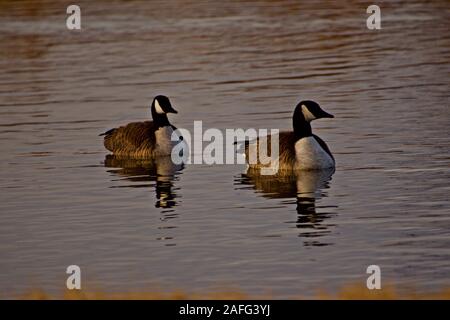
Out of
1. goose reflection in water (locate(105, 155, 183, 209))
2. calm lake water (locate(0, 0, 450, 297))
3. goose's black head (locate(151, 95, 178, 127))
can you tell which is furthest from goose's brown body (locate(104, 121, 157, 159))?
goose's black head (locate(151, 95, 178, 127))

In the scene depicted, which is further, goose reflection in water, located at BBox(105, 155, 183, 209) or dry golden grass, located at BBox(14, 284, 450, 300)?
goose reflection in water, located at BBox(105, 155, 183, 209)

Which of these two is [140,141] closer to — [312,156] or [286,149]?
[286,149]

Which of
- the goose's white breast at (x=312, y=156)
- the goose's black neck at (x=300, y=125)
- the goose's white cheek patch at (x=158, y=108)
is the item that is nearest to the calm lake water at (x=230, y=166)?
the goose's white breast at (x=312, y=156)

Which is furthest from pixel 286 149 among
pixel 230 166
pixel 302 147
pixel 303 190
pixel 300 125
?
pixel 303 190

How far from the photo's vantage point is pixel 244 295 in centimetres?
1091

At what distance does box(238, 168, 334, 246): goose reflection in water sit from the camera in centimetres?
1459

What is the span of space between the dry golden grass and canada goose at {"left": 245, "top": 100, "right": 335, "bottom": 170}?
7308mm

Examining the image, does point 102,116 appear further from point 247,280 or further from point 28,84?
point 247,280

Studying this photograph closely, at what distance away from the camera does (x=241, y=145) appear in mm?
20016

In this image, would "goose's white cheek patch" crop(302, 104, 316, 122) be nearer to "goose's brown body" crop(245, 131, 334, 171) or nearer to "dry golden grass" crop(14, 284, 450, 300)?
"goose's brown body" crop(245, 131, 334, 171)

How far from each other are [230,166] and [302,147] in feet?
4.69

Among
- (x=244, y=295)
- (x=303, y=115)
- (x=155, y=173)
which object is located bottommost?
(x=244, y=295)

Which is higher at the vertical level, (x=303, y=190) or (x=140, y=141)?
(x=140, y=141)

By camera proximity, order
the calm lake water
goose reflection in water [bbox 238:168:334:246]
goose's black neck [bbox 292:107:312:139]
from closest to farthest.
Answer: the calm lake water < goose reflection in water [bbox 238:168:334:246] < goose's black neck [bbox 292:107:312:139]
